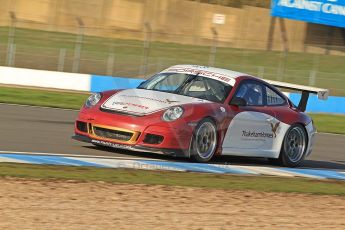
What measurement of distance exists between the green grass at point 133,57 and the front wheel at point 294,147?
50.7 ft

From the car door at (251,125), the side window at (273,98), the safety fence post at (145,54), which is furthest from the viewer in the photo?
the safety fence post at (145,54)

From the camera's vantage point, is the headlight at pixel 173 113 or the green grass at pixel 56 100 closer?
the headlight at pixel 173 113

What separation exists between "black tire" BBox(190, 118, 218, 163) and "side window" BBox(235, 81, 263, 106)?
819mm

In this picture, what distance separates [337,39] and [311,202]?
32.5m

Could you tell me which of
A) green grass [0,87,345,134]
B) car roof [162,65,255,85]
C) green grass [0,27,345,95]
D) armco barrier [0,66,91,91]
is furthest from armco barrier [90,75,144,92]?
car roof [162,65,255,85]

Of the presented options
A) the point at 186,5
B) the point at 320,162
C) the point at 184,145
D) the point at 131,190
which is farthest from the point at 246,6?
the point at 131,190

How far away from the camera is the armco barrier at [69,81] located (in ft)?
78.0

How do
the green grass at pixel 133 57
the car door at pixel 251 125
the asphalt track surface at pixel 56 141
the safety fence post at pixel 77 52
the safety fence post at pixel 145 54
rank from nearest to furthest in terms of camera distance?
1. the asphalt track surface at pixel 56 141
2. the car door at pixel 251 125
3. the safety fence post at pixel 77 52
4. the safety fence post at pixel 145 54
5. the green grass at pixel 133 57

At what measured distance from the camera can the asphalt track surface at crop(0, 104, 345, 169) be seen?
1067 centimetres

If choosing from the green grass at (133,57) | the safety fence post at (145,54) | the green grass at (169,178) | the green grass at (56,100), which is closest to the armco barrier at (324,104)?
the green grass at (56,100)

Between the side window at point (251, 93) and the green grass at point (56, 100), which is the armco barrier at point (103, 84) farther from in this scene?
the side window at point (251, 93)

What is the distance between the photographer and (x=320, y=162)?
500 inches

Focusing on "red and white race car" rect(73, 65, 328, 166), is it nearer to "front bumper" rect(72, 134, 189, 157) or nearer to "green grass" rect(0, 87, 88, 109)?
"front bumper" rect(72, 134, 189, 157)

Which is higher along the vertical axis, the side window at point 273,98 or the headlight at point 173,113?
the side window at point 273,98
